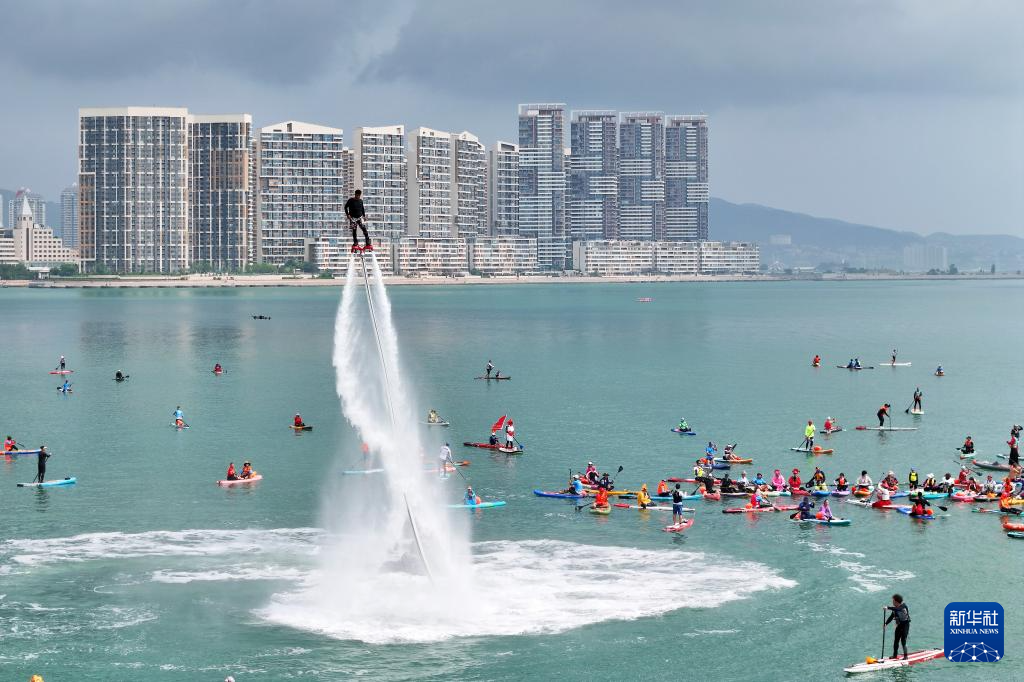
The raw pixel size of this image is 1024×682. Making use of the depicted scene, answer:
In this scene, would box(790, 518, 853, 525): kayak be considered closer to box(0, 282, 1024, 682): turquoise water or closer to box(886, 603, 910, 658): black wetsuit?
box(0, 282, 1024, 682): turquoise water

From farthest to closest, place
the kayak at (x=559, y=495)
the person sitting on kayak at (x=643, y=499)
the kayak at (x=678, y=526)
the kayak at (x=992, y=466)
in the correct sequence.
A: the kayak at (x=992, y=466) < the kayak at (x=559, y=495) < the person sitting on kayak at (x=643, y=499) < the kayak at (x=678, y=526)

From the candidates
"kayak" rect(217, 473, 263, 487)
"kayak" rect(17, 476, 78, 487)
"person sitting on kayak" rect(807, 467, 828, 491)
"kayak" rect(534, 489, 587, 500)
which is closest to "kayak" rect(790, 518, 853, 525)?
"person sitting on kayak" rect(807, 467, 828, 491)

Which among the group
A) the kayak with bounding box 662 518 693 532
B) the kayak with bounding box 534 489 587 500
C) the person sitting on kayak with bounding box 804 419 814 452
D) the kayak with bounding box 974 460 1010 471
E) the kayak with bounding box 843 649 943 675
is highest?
the person sitting on kayak with bounding box 804 419 814 452

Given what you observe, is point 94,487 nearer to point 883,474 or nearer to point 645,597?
point 645,597

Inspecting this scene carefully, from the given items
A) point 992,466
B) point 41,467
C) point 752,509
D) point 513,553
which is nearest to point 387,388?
point 513,553

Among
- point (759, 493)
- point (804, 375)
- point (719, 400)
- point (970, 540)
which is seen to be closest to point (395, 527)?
point (759, 493)

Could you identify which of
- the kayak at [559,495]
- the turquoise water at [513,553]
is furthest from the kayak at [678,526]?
the kayak at [559,495]

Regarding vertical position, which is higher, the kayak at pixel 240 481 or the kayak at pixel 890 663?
the kayak at pixel 240 481

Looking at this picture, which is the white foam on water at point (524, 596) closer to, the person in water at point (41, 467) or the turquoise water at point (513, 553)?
the turquoise water at point (513, 553)
